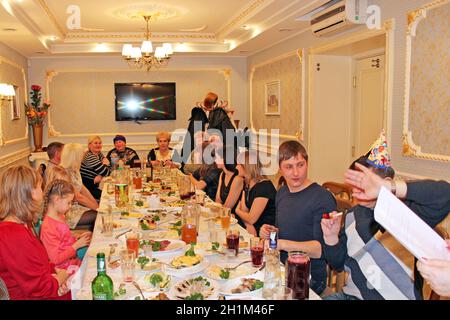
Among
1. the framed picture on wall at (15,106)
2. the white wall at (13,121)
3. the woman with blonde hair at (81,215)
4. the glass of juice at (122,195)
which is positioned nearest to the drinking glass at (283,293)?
the glass of juice at (122,195)

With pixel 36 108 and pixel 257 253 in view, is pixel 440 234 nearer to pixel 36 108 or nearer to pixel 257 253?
pixel 257 253

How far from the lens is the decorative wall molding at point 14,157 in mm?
6277

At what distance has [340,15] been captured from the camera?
454cm

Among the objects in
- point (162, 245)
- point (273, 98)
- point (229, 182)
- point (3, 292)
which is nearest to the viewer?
point (3, 292)

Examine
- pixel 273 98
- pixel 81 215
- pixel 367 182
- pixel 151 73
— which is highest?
pixel 151 73

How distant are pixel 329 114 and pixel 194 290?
4606 millimetres

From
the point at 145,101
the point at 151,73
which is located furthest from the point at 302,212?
the point at 151,73

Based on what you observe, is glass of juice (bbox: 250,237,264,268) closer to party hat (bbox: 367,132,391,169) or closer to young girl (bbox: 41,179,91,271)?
party hat (bbox: 367,132,391,169)

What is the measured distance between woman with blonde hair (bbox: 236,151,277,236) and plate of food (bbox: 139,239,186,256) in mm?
801

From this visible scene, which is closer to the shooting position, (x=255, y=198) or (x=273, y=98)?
(x=255, y=198)

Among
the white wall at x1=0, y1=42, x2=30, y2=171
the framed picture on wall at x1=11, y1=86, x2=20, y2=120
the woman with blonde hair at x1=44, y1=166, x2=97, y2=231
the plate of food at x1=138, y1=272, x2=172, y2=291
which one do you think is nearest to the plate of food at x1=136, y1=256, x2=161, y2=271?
the plate of food at x1=138, y1=272, x2=172, y2=291

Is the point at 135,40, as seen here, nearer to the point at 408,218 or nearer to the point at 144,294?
the point at 144,294

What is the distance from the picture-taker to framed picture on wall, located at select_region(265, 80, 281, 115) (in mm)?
7117
